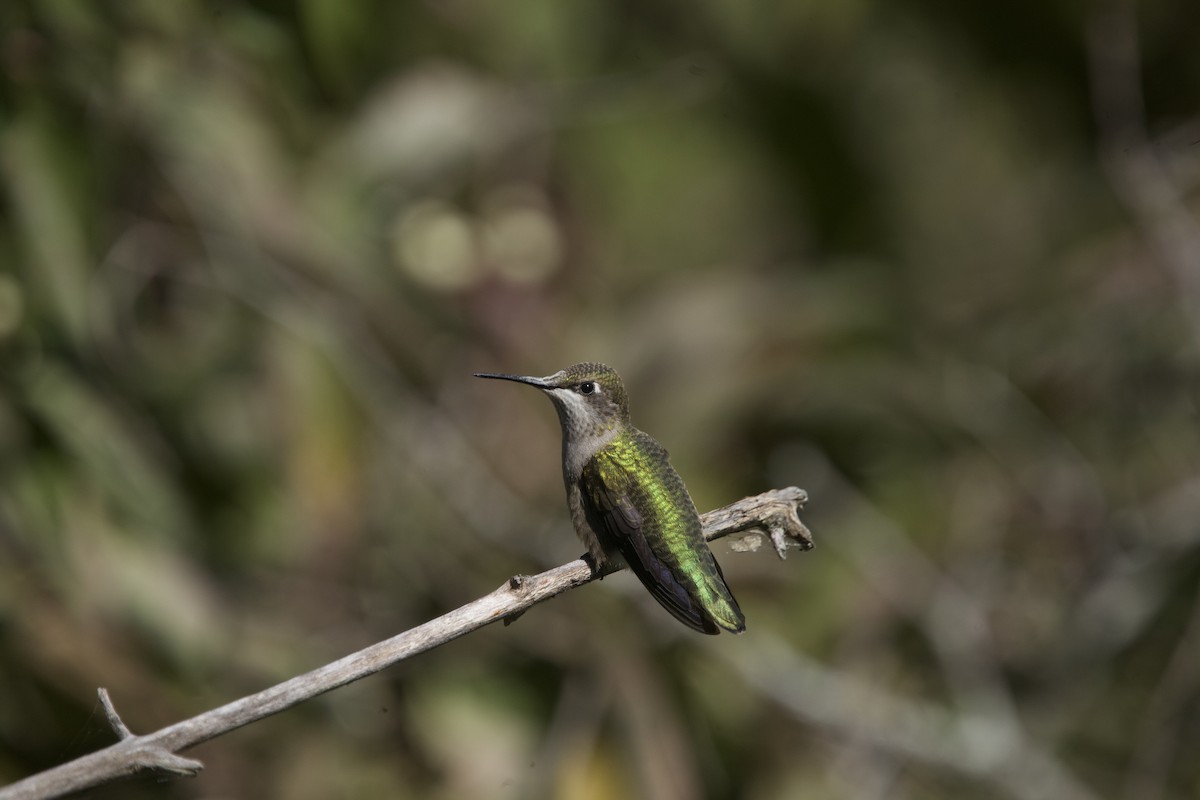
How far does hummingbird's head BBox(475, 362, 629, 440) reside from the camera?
205 cm

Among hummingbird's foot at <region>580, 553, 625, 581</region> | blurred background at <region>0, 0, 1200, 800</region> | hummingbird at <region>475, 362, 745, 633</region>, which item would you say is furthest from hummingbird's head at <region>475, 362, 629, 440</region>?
blurred background at <region>0, 0, 1200, 800</region>

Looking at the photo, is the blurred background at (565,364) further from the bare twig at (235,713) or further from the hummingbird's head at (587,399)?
the bare twig at (235,713)

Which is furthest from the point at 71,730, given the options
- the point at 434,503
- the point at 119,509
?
the point at 434,503

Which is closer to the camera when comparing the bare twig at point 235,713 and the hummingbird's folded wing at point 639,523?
the bare twig at point 235,713

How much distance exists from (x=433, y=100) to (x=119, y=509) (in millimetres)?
1867

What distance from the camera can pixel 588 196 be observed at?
17.6ft

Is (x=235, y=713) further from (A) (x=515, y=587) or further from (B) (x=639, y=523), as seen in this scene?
(B) (x=639, y=523)

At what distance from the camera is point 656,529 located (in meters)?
1.85

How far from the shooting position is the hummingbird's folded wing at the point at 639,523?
1.66 meters

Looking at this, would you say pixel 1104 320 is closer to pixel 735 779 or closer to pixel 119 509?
pixel 735 779

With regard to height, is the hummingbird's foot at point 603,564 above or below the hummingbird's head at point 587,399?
below

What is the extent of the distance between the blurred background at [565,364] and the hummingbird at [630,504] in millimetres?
1862

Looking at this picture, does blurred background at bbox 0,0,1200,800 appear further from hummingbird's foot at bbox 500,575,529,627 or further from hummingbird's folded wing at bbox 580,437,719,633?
hummingbird's foot at bbox 500,575,529,627

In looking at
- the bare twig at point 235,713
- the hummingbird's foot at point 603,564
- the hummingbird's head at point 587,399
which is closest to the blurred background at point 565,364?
the hummingbird's head at point 587,399
